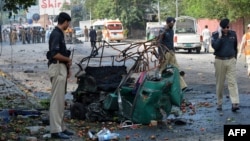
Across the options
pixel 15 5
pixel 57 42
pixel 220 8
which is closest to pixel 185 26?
pixel 220 8

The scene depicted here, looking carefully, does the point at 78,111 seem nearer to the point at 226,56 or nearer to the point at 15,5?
the point at 15,5

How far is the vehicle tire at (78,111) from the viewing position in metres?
10.3

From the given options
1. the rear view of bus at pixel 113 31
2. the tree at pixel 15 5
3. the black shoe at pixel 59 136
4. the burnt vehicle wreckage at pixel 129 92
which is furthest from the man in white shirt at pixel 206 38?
the black shoe at pixel 59 136

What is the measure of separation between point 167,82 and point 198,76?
9.75 metres

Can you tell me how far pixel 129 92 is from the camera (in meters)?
10.0

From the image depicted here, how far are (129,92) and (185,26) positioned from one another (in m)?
28.4

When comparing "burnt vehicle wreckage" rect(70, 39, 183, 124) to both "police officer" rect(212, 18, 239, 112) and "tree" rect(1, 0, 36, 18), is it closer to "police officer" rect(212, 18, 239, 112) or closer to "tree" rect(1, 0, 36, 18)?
"police officer" rect(212, 18, 239, 112)

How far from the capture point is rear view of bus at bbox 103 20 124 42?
63094mm

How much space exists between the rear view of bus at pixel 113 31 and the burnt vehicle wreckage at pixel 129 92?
51861mm

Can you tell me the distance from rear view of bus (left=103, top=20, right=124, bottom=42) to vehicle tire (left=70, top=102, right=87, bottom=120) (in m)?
52.4

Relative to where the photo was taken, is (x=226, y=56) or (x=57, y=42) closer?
(x=57, y=42)

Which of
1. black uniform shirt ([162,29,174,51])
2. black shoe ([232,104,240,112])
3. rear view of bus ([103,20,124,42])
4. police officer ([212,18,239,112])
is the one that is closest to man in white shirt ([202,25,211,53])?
black uniform shirt ([162,29,174,51])

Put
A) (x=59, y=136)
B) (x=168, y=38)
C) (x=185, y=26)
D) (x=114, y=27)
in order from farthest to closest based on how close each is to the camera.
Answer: (x=114, y=27) → (x=185, y=26) → (x=168, y=38) → (x=59, y=136)

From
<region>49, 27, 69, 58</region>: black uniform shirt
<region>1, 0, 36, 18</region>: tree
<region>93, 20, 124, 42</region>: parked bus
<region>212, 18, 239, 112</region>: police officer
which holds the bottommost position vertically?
<region>93, 20, 124, 42</region>: parked bus
